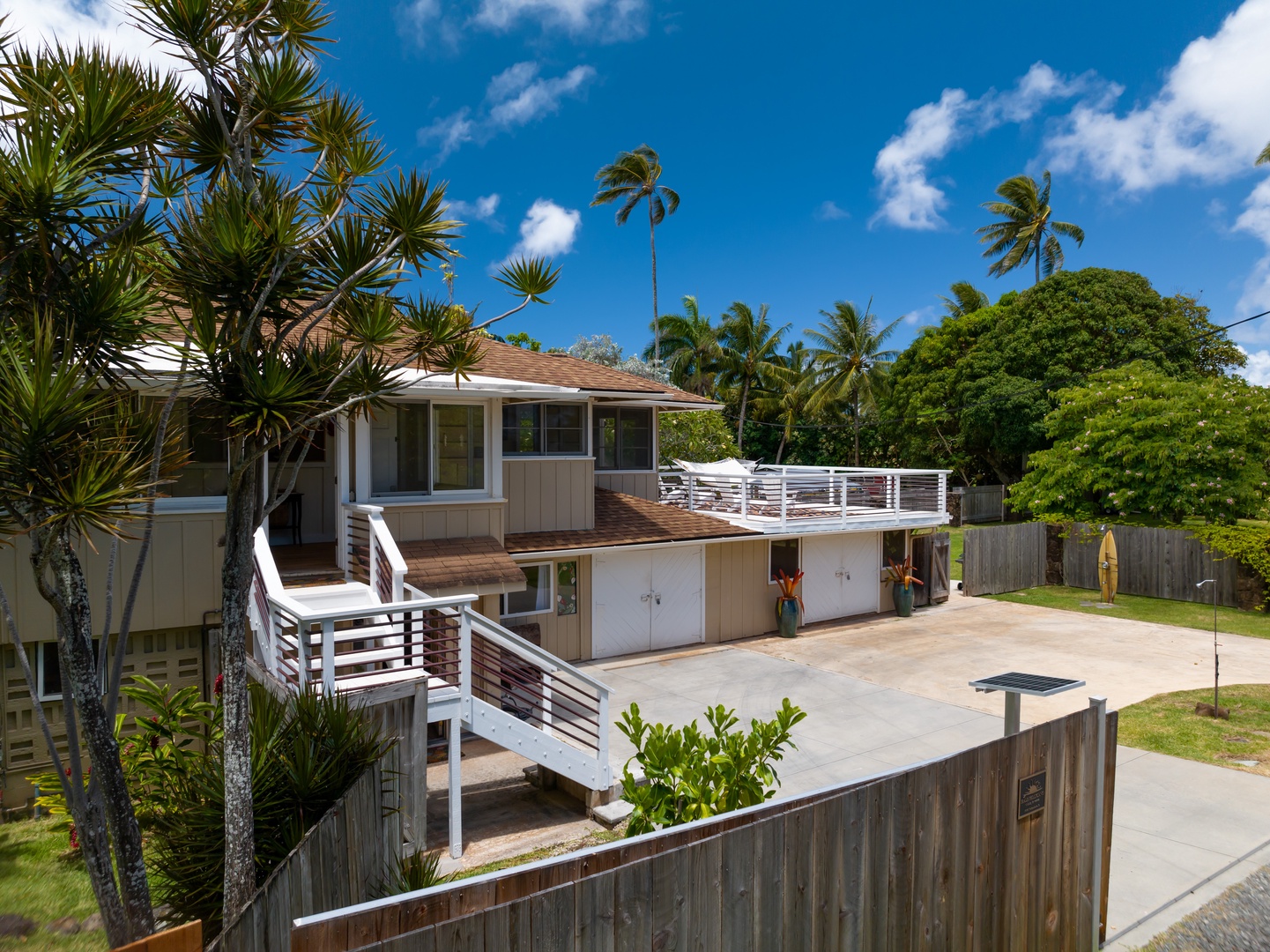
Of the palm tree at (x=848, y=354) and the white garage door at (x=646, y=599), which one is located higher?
the palm tree at (x=848, y=354)

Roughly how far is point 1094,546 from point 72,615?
81.5ft

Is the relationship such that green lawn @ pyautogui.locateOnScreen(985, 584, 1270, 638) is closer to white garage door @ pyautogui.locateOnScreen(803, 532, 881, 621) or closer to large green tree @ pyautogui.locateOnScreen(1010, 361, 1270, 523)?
large green tree @ pyautogui.locateOnScreen(1010, 361, 1270, 523)

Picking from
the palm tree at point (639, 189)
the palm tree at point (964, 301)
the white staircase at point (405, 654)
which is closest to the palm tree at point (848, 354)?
the palm tree at point (964, 301)

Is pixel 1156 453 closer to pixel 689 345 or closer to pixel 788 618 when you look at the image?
pixel 788 618

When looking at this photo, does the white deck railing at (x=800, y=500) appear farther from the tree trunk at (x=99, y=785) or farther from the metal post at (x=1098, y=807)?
the tree trunk at (x=99, y=785)

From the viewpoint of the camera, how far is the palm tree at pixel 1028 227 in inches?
1897

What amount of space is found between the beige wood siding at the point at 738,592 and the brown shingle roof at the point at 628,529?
1.86 ft

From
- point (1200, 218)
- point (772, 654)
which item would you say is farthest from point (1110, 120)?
point (772, 654)

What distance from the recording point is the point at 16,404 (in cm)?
325

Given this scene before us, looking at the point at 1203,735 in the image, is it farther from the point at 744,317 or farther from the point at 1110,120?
the point at 1110,120

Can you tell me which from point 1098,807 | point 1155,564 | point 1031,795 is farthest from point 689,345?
point 1031,795

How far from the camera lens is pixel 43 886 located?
5.43 m

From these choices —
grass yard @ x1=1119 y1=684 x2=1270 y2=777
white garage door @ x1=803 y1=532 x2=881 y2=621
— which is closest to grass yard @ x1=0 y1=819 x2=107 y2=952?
Result: grass yard @ x1=1119 y1=684 x2=1270 y2=777

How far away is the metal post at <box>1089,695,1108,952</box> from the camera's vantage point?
5.62 metres
